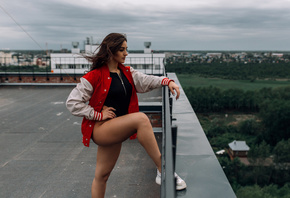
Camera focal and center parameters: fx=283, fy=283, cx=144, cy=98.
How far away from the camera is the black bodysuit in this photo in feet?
6.77

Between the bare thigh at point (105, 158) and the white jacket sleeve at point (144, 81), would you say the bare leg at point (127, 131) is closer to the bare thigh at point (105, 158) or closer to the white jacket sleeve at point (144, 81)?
the bare thigh at point (105, 158)

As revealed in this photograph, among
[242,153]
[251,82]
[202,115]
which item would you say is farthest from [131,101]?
[251,82]

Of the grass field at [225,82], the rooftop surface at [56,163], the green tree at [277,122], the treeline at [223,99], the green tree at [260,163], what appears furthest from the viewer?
the grass field at [225,82]

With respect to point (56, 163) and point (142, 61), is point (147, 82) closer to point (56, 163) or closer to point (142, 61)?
point (56, 163)

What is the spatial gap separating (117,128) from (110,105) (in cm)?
20

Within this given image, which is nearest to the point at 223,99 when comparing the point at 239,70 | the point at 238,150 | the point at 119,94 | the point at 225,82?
the point at 225,82

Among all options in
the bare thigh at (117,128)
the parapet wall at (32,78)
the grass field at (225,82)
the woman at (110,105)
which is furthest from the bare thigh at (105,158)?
the grass field at (225,82)

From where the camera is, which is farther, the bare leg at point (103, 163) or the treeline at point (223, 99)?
the treeline at point (223, 99)

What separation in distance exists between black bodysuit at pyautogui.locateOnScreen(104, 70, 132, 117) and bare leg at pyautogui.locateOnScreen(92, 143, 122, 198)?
29cm

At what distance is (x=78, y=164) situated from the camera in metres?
3.94

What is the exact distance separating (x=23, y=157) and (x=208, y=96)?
9374cm

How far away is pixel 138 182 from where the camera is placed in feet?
11.1

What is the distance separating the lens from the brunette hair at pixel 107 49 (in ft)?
6.78

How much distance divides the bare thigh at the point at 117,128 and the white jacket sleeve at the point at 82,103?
9 cm
